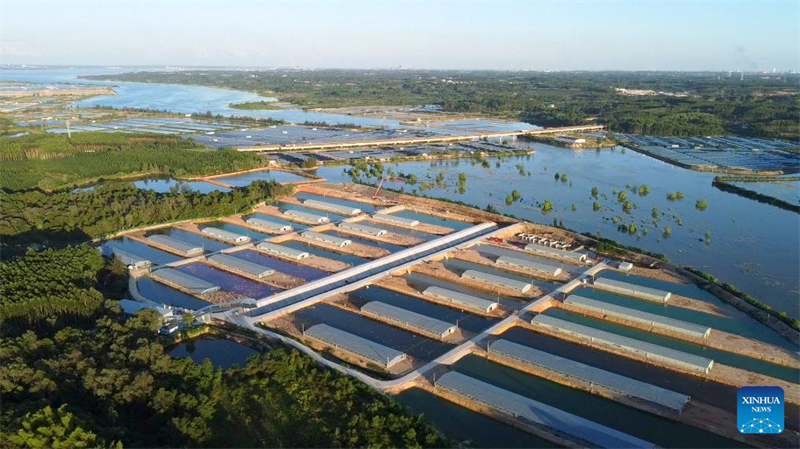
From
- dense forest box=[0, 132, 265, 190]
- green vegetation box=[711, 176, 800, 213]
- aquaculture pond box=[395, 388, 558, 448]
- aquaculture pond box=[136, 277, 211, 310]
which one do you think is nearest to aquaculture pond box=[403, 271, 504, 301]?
aquaculture pond box=[395, 388, 558, 448]

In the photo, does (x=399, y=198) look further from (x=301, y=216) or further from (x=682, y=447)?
(x=682, y=447)

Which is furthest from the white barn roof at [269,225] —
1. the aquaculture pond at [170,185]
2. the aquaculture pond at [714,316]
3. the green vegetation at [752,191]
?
the green vegetation at [752,191]

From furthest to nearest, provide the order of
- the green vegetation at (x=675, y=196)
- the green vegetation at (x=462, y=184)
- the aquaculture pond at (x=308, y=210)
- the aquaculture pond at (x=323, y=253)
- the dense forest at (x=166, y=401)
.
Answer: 1. the green vegetation at (x=462, y=184)
2. the green vegetation at (x=675, y=196)
3. the aquaculture pond at (x=308, y=210)
4. the aquaculture pond at (x=323, y=253)
5. the dense forest at (x=166, y=401)

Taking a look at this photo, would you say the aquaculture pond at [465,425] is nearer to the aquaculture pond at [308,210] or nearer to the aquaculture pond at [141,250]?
the aquaculture pond at [141,250]

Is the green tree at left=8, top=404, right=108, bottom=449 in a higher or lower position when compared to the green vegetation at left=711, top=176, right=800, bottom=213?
lower

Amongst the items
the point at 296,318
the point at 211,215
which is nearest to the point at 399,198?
the point at 211,215

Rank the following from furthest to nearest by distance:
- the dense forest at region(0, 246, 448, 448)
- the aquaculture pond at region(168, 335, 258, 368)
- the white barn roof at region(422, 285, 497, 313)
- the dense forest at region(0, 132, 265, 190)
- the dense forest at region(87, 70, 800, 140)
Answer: the dense forest at region(87, 70, 800, 140)
the dense forest at region(0, 132, 265, 190)
the white barn roof at region(422, 285, 497, 313)
the aquaculture pond at region(168, 335, 258, 368)
the dense forest at region(0, 246, 448, 448)

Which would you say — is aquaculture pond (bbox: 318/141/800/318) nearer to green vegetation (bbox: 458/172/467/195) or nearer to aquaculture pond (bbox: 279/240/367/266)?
green vegetation (bbox: 458/172/467/195)
